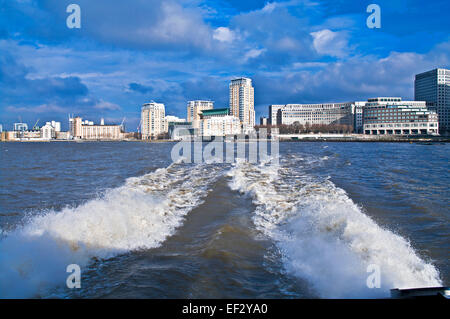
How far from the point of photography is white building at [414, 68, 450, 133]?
→ 5295 inches

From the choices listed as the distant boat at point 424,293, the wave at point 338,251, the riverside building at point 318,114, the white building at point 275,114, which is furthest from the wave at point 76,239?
the white building at point 275,114

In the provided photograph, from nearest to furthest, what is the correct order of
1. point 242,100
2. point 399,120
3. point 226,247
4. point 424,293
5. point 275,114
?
point 424,293, point 226,247, point 399,120, point 242,100, point 275,114

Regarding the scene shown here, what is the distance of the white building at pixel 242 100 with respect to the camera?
7190 inches

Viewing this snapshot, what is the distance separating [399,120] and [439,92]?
1835 inches

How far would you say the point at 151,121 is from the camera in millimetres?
190000

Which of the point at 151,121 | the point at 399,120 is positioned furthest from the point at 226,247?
the point at 151,121

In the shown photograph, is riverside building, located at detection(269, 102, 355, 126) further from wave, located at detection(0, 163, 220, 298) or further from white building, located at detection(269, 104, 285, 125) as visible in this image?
wave, located at detection(0, 163, 220, 298)

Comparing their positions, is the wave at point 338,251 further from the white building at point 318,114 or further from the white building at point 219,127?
the white building at point 318,114

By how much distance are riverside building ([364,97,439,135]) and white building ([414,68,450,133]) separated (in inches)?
970

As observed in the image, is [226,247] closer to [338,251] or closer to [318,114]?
[338,251]

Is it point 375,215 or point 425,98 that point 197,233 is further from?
point 425,98

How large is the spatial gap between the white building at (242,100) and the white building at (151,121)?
149ft
